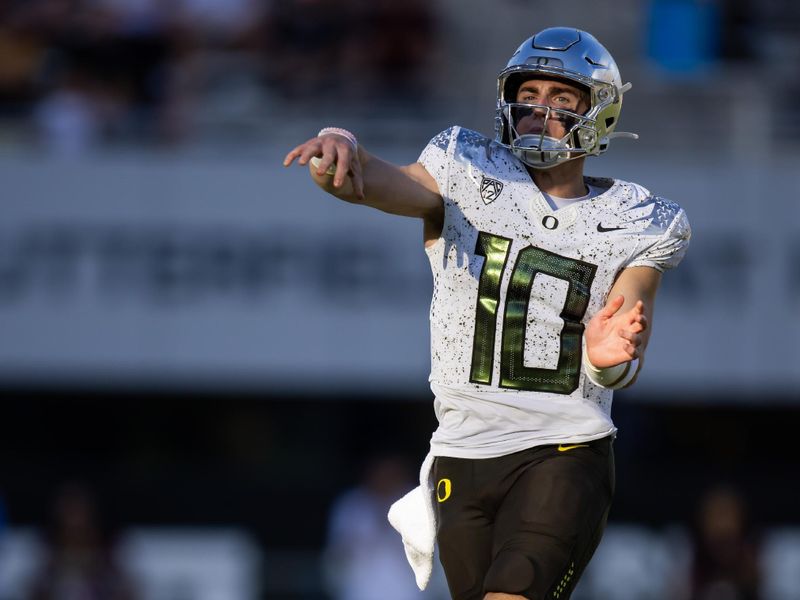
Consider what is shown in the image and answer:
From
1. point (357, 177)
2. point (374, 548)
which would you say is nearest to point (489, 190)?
point (357, 177)

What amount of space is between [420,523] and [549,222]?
1.01 meters

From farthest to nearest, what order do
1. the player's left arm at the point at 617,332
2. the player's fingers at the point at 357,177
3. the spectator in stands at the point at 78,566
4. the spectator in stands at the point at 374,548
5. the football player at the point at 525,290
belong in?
the spectator in stands at the point at 374,548 < the spectator in stands at the point at 78,566 < the football player at the point at 525,290 < the player's fingers at the point at 357,177 < the player's left arm at the point at 617,332

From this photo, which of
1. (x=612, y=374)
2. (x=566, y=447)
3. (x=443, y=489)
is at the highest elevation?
(x=612, y=374)

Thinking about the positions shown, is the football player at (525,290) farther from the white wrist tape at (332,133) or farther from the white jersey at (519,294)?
the white wrist tape at (332,133)

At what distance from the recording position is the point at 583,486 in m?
4.52

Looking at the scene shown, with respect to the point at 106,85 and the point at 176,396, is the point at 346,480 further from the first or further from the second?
the point at 106,85

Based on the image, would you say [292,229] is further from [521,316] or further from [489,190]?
[521,316]

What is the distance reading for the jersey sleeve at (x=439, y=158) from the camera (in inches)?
187

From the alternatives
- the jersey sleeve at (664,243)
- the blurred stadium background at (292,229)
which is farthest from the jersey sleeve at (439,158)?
the blurred stadium background at (292,229)

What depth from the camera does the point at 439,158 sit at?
478 cm

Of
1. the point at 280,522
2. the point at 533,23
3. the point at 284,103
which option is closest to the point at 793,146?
the point at 533,23

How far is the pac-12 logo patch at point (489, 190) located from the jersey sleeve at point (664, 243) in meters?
0.45

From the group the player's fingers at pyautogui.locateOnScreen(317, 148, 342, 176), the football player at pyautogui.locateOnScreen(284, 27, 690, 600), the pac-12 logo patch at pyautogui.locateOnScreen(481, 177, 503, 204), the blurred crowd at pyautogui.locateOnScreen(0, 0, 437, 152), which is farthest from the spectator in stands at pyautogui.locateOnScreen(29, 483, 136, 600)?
the player's fingers at pyautogui.locateOnScreen(317, 148, 342, 176)

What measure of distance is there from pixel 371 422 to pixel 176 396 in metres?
1.69
